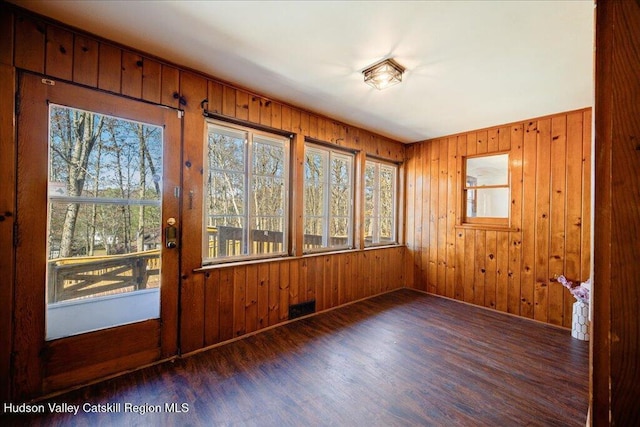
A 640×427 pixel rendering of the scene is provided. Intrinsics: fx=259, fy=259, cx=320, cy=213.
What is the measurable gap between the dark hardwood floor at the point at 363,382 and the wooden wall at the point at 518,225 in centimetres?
61

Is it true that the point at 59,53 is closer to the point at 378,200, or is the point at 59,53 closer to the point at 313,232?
the point at 313,232

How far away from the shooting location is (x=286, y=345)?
242 cm

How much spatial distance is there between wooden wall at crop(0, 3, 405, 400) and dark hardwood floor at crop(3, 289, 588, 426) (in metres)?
0.33

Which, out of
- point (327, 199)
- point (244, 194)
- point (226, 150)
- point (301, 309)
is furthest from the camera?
point (327, 199)

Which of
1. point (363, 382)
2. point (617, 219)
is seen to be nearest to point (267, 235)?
point (363, 382)

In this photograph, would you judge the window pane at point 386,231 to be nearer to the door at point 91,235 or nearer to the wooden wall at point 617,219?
the door at point 91,235

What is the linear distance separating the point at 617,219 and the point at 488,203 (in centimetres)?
329

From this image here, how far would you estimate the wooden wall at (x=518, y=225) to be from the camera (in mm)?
2863

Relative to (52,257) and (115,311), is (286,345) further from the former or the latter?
(52,257)

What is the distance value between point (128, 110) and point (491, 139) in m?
4.04

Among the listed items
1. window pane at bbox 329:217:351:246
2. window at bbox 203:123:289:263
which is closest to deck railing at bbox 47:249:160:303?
window at bbox 203:123:289:263

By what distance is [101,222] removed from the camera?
6.24 feet

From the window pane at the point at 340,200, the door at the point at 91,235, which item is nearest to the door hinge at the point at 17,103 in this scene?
the door at the point at 91,235

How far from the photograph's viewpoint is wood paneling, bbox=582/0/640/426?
68 centimetres
